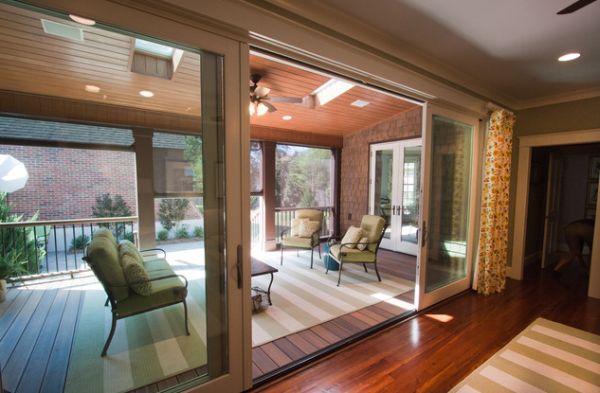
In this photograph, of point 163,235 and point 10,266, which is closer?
point 10,266

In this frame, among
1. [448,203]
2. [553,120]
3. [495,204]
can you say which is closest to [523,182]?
[553,120]

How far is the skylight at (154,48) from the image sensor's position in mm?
1500

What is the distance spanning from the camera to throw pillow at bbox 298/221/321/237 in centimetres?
496

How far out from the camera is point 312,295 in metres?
3.43

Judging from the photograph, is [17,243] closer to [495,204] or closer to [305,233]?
[305,233]

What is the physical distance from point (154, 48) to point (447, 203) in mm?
3263

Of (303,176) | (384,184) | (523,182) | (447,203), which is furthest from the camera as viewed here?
(303,176)

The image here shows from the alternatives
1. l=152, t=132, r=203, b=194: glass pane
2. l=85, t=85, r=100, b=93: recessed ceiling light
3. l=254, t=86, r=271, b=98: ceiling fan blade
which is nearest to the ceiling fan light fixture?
l=254, t=86, r=271, b=98: ceiling fan blade

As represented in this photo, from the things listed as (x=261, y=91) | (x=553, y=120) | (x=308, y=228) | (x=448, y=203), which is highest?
(x=261, y=91)

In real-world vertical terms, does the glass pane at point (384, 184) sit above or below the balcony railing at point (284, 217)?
above

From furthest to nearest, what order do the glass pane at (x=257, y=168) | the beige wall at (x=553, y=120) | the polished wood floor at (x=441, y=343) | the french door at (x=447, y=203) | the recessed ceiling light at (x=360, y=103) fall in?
1. the glass pane at (x=257, y=168)
2. the recessed ceiling light at (x=360, y=103)
3. the beige wall at (x=553, y=120)
4. the french door at (x=447, y=203)
5. the polished wood floor at (x=441, y=343)

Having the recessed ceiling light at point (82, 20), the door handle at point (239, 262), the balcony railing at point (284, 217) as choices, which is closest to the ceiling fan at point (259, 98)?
the recessed ceiling light at point (82, 20)

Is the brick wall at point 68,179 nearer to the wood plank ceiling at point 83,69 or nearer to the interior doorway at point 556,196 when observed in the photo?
the wood plank ceiling at point 83,69

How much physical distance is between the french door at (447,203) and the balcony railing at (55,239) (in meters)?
2.70
